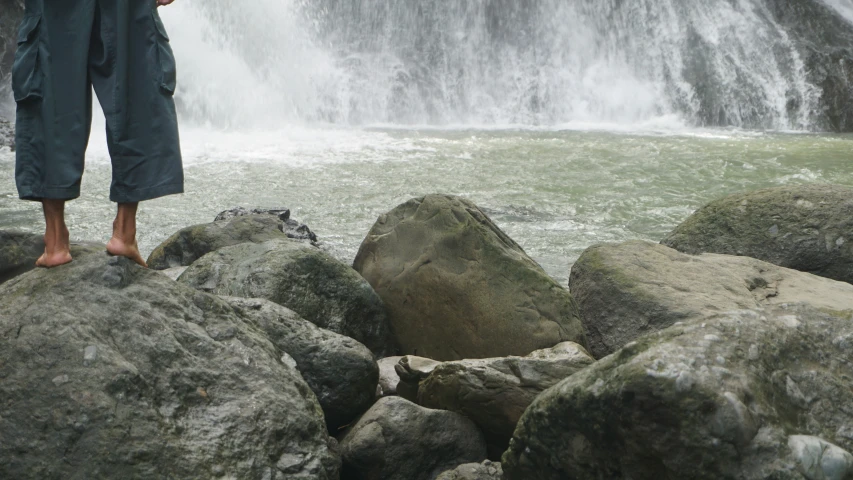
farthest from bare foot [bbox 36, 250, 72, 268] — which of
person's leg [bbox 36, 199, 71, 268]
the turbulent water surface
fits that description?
the turbulent water surface

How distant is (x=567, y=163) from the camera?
41.6 ft

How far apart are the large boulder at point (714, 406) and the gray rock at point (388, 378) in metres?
1.55

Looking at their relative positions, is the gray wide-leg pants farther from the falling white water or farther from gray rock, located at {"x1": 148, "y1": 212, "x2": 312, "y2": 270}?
the falling white water

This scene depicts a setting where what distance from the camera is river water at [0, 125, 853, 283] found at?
30.7 feet

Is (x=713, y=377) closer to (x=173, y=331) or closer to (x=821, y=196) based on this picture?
(x=173, y=331)

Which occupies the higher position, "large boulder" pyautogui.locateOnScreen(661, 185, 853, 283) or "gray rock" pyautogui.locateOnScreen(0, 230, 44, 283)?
"large boulder" pyautogui.locateOnScreen(661, 185, 853, 283)

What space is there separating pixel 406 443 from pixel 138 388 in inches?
50.7

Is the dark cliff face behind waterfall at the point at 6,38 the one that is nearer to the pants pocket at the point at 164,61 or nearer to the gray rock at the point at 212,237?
the gray rock at the point at 212,237

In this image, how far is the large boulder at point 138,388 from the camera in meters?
3.02

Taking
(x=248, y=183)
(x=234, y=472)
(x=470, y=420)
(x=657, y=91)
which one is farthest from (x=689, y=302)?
(x=657, y=91)

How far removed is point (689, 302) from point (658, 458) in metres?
2.27

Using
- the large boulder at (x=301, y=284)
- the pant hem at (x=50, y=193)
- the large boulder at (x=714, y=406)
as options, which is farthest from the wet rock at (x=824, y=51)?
the pant hem at (x=50, y=193)

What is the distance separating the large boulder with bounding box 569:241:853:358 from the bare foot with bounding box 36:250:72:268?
2.79m

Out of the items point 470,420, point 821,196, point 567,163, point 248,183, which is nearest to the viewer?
point 470,420
